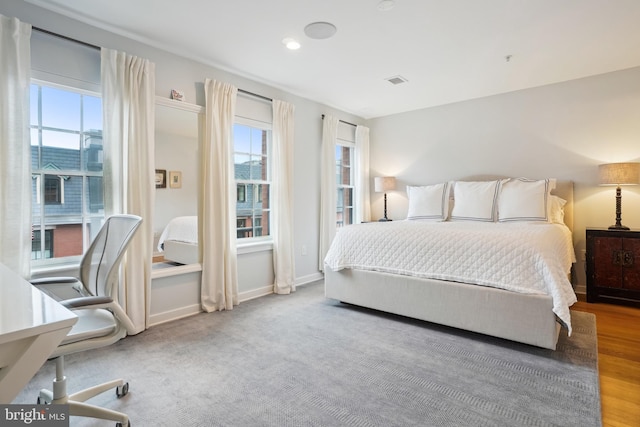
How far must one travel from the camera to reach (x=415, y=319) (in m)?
2.98

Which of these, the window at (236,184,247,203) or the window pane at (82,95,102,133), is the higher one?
the window pane at (82,95,102,133)

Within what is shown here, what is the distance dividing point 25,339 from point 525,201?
406cm

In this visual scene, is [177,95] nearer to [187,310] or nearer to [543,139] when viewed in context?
[187,310]

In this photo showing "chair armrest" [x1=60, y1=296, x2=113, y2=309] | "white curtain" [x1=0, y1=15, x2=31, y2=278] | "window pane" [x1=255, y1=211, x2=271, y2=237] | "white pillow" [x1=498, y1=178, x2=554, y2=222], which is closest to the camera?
"chair armrest" [x1=60, y1=296, x2=113, y2=309]

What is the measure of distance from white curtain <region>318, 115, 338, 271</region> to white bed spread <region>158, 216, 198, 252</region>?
1.83 metres

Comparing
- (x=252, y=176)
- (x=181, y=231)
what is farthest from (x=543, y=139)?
(x=181, y=231)

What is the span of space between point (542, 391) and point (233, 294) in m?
2.64

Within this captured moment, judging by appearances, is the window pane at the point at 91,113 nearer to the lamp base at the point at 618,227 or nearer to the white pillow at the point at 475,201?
the white pillow at the point at 475,201

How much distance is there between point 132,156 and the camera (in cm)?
263

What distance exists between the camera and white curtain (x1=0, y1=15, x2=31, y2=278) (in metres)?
2.06

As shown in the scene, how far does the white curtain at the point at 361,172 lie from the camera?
5180 millimetres

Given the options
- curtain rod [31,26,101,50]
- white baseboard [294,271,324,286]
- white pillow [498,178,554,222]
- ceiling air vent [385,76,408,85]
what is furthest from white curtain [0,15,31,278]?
white pillow [498,178,554,222]

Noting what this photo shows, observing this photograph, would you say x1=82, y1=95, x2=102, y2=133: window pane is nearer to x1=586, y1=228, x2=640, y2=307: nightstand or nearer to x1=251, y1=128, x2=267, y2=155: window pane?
x1=251, y1=128, x2=267, y2=155: window pane

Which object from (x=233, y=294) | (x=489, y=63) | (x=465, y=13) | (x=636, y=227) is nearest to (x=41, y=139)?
(x=233, y=294)
